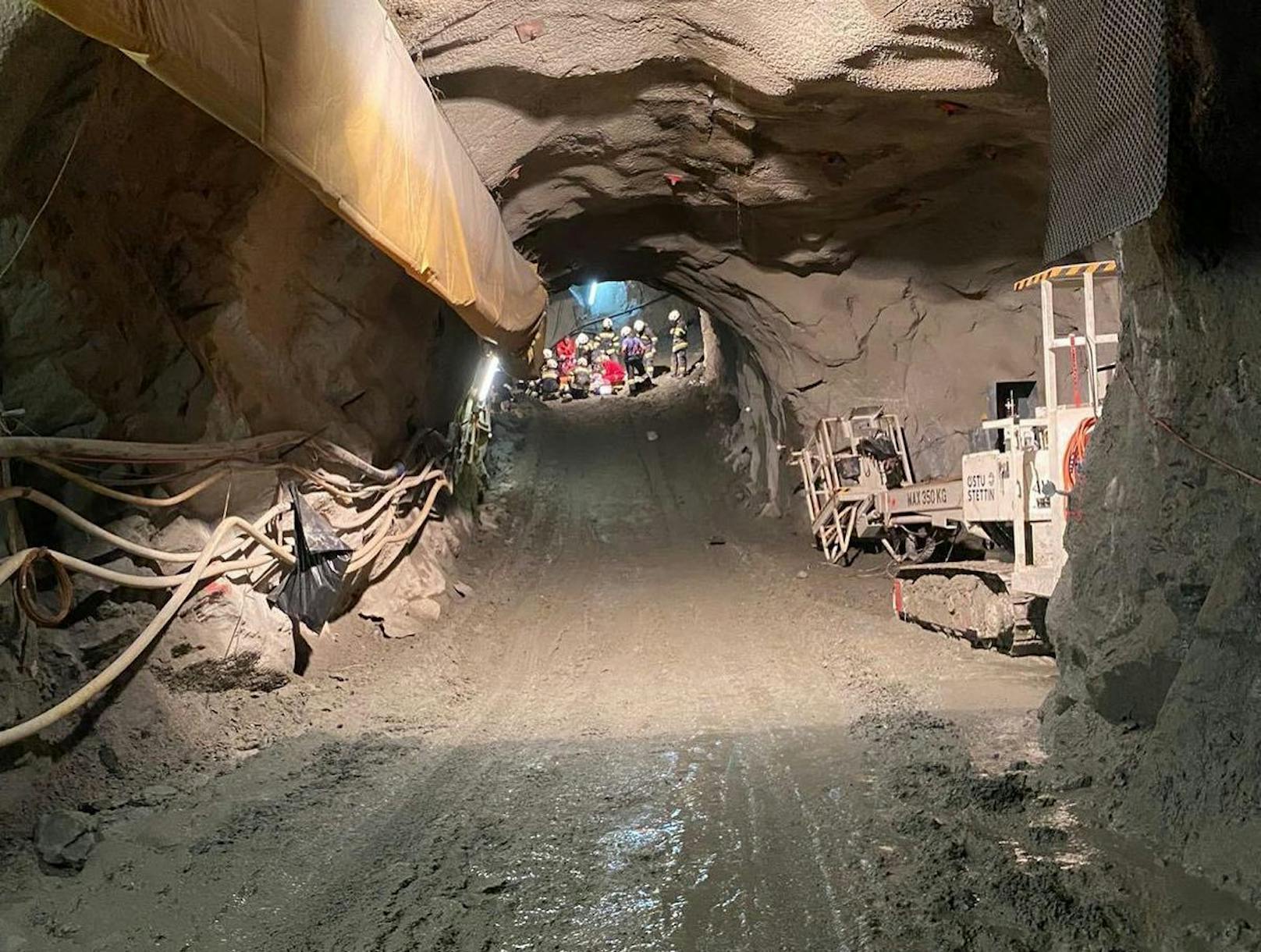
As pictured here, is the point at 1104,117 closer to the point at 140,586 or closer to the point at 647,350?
the point at 140,586

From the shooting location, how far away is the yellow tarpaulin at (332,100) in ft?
9.70

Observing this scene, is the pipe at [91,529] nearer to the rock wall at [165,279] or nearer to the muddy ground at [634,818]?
the rock wall at [165,279]

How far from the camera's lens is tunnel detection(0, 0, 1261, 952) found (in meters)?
3.28

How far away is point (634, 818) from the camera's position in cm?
421

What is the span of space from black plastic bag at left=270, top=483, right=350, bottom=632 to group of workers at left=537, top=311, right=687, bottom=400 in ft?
60.6

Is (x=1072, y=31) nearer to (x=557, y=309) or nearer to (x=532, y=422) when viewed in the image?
(x=532, y=422)

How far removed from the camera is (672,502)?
49.9 feet

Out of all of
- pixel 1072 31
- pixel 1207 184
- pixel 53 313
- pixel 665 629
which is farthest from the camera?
pixel 665 629

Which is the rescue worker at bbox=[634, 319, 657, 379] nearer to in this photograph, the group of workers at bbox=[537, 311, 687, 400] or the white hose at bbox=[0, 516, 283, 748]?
the group of workers at bbox=[537, 311, 687, 400]

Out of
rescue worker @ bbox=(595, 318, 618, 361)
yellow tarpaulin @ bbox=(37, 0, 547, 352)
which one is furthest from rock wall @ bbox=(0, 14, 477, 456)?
rescue worker @ bbox=(595, 318, 618, 361)

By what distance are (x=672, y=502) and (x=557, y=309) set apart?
23102 millimetres

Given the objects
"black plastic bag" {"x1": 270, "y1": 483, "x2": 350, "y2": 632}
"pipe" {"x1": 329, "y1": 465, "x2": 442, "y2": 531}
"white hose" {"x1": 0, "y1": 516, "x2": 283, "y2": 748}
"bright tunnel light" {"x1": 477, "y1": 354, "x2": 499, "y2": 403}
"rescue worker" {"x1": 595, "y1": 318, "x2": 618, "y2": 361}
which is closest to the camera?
"white hose" {"x1": 0, "y1": 516, "x2": 283, "y2": 748}

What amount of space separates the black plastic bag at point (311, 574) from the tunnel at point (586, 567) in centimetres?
4

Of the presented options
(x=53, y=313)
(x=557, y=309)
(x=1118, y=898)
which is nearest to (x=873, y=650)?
(x=1118, y=898)
